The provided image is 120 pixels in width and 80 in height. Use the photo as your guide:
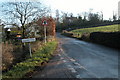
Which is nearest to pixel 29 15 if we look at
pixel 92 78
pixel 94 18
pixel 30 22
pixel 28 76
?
pixel 30 22

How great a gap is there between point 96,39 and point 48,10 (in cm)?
783

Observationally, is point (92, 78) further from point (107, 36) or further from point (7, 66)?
point (107, 36)

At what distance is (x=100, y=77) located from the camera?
4.62m

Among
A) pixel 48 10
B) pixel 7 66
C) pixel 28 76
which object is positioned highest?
pixel 48 10

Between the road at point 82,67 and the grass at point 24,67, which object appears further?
the grass at point 24,67

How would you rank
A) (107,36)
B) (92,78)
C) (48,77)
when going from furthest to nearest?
(107,36), (48,77), (92,78)

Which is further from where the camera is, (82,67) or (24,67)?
(24,67)

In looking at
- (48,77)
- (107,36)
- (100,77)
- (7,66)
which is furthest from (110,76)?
(107,36)

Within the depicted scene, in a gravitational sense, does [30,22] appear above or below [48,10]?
below

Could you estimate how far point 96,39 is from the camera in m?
17.2

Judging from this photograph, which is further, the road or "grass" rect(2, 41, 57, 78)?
"grass" rect(2, 41, 57, 78)

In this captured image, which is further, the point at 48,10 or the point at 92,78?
the point at 48,10

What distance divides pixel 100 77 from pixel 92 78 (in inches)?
13.2

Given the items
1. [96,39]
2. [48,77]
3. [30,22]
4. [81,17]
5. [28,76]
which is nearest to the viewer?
[48,77]
